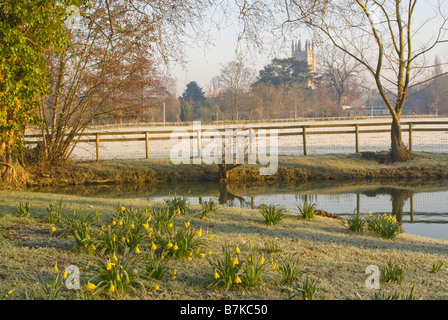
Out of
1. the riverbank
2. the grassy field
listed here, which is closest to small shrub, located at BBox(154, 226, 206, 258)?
the grassy field

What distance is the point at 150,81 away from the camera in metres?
16.7

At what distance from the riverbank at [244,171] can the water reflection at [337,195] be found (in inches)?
37.1

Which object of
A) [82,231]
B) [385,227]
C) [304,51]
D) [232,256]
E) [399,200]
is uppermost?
[304,51]

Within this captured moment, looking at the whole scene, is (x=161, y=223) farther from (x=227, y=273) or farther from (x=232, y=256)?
(x=227, y=273)

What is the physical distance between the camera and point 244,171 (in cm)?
1691

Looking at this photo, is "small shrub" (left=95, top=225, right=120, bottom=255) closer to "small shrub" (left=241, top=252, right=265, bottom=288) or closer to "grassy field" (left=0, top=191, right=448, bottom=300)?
"grassy field" (left=0, top=191, right=448, bottom=300)

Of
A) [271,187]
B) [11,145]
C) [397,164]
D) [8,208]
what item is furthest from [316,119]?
[8,208]

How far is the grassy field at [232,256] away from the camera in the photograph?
13.4ft

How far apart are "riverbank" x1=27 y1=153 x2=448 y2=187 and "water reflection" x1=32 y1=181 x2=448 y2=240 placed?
37.1 inches

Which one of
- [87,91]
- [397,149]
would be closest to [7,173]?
[87,91]

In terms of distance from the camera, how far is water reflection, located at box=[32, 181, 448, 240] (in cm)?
1022

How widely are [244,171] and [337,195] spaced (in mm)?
4503

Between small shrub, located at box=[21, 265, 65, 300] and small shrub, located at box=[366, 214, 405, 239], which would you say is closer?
small shrub, located at box=[21, 265, 65, 300]
